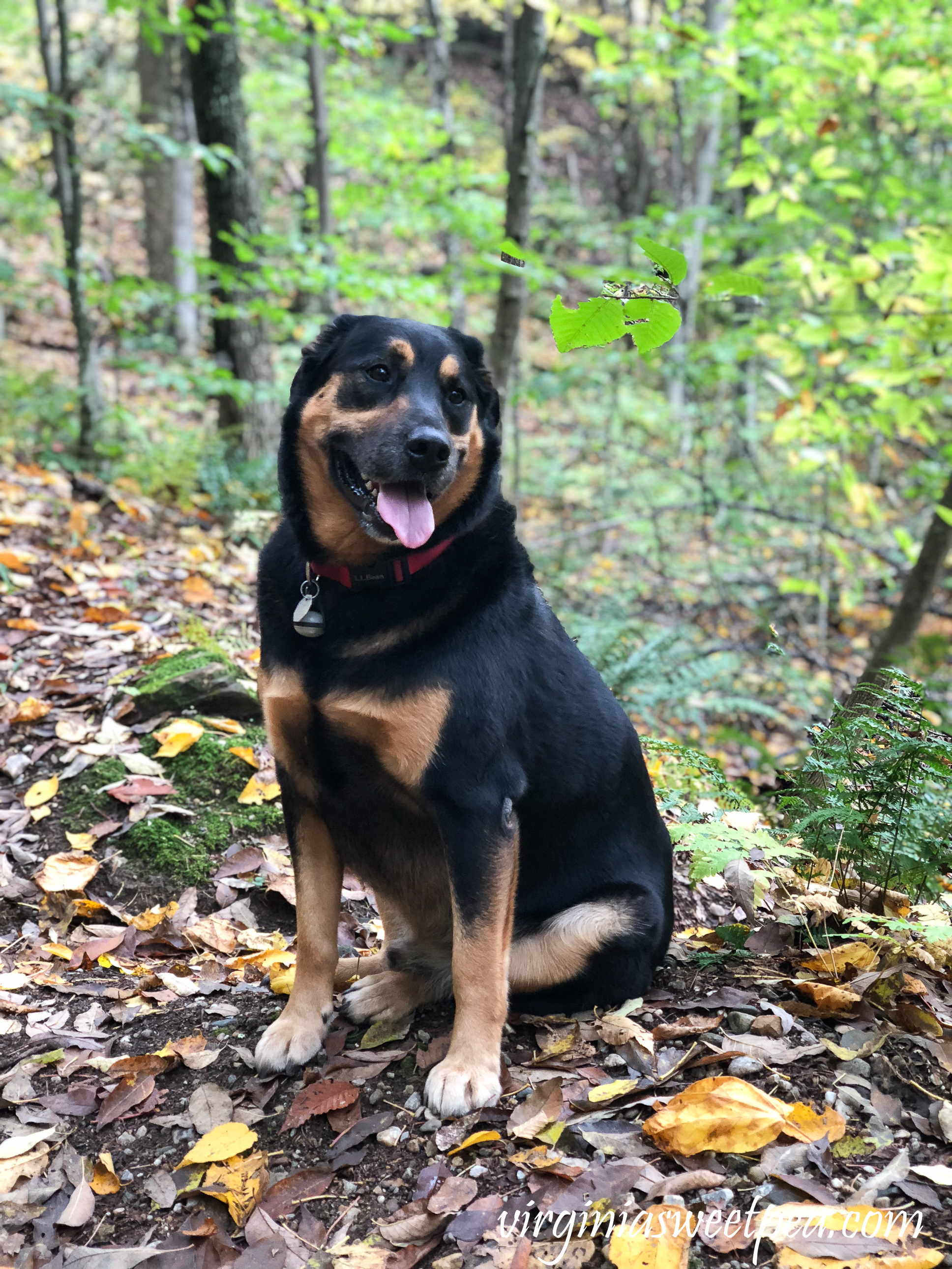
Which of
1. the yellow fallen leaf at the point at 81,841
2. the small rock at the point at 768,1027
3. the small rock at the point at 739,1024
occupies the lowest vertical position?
the yellow fallen leaf at the point at 81,841

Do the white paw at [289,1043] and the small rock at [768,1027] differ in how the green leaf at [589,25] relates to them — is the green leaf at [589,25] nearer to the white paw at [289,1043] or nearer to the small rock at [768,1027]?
the small rock at [768,1027]

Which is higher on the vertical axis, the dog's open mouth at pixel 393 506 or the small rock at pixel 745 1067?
the dog's open mouth at pixel 393 506

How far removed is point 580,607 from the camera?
8875 mm

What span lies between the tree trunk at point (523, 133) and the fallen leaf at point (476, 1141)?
15.1 feet

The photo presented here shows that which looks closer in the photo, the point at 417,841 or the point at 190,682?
the point at 417,841

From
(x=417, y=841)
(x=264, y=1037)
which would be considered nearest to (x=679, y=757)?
(x=417, y=841)

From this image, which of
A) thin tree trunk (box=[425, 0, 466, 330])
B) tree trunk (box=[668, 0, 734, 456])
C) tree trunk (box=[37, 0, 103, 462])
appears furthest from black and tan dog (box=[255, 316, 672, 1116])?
thin tree trunk (box=[425, 0, 466, 330])

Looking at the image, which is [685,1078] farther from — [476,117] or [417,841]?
[476,117]

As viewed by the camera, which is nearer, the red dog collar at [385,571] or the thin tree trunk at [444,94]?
the red dog collar at [385,571]

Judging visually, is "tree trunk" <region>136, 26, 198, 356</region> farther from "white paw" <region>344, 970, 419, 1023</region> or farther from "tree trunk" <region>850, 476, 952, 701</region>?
"white paw" <region>344, 970, 419, 1023</region>

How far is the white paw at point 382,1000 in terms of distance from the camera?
309 cm

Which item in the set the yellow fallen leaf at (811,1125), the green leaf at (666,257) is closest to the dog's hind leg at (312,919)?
the yellow fallen leaf at (811,1125)

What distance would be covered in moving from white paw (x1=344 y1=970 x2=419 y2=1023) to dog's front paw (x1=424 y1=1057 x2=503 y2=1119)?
48 cm

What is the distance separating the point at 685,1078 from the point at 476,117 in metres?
28.1
